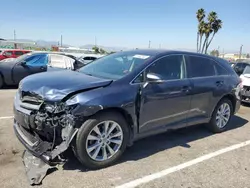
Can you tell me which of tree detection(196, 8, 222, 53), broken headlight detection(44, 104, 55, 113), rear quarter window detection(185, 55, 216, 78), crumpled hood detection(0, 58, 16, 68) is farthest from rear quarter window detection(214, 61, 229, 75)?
tree detection(196, 8, 222, 53)

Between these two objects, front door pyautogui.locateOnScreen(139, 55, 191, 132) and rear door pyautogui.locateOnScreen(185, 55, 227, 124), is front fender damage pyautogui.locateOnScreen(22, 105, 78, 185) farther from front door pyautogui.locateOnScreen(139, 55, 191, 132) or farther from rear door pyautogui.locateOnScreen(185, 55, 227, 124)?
rear door pyautogui.locateOnScreen(185, 55, 227, 124)

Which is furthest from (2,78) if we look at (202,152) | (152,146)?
(202,152)

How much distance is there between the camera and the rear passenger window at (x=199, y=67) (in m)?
4.80

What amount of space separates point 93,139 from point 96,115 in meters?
0.34

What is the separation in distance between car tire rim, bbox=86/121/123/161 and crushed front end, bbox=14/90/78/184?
12.1 inches

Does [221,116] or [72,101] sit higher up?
[72,101]

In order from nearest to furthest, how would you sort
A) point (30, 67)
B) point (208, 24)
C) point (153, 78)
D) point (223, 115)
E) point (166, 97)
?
point (153, 78) → point (166, 97) → point (223, 115) → point (30, 67) → point (208, 24)

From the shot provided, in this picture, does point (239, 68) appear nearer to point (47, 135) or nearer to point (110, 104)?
point (110, 104)

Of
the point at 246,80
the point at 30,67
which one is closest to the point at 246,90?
the point at 246,80

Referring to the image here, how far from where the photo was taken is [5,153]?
3893 mm

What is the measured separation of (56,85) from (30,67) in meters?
7.57

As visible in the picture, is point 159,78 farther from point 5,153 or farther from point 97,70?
point 5,153

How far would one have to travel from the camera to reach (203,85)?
488cm

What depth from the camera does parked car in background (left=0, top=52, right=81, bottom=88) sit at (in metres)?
9.89
